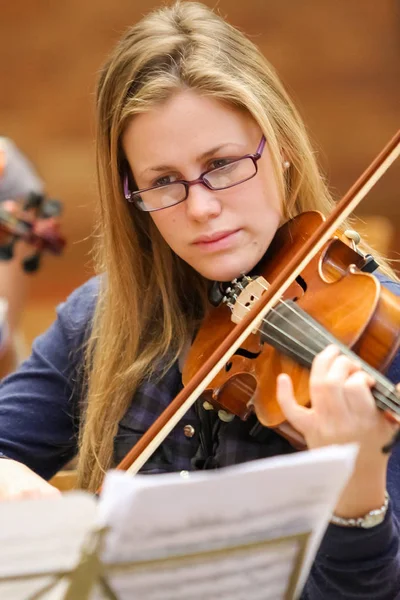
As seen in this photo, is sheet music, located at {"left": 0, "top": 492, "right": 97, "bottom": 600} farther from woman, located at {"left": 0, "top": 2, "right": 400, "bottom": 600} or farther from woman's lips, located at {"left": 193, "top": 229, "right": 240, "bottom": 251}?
woman's lips, located at {"left": 193, "top": 229, "right": 240, "bottom": 251}

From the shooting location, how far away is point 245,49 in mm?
1133

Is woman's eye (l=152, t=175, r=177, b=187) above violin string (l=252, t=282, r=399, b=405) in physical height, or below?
below

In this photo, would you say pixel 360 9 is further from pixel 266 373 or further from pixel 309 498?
pixel 309 498

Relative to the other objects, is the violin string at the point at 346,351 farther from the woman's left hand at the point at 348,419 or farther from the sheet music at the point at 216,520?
the sheet music at the point at 216,520

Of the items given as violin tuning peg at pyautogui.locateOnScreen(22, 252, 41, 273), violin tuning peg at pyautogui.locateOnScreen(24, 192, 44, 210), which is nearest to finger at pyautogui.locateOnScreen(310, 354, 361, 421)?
violin tuning peg at pyautogui.locateOnScreen(22, 252, 41, 273)

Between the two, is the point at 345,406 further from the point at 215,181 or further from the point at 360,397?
the point at 215,181

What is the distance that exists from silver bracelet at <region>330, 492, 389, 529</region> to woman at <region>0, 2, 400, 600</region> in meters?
0.08

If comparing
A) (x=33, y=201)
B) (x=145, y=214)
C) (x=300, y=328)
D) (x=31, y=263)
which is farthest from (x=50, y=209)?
(x=300, y=328)

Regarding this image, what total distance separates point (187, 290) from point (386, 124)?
8.15 feet

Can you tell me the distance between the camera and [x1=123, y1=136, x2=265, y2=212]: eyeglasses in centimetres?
102

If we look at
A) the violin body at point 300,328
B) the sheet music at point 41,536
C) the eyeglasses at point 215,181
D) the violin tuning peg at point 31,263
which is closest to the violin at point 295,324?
the violin body at point 300,328

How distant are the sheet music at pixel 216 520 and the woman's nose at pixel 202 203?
456 mm

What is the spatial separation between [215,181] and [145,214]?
21cm

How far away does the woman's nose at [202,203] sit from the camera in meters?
1.02
